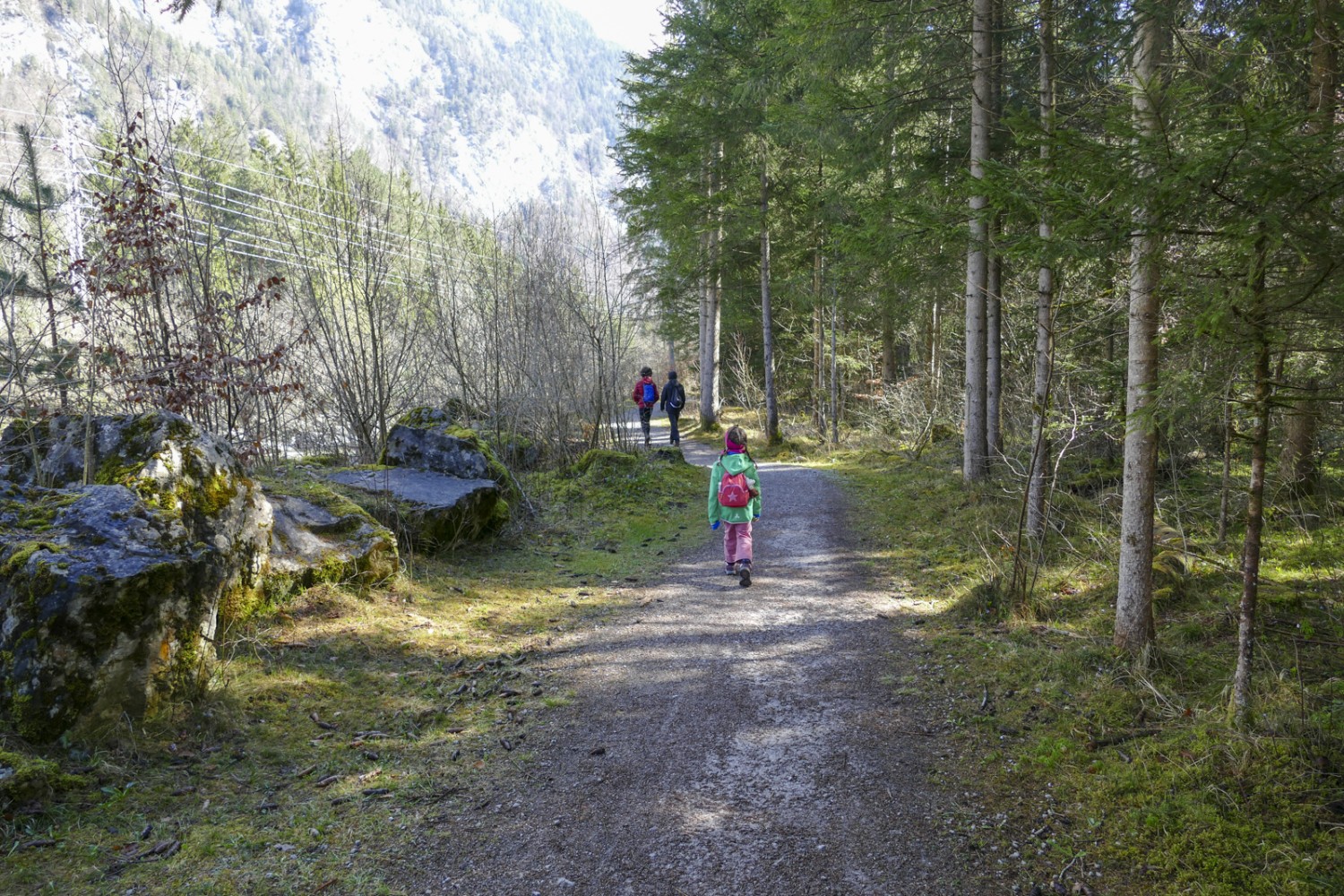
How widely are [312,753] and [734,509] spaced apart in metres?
4.89

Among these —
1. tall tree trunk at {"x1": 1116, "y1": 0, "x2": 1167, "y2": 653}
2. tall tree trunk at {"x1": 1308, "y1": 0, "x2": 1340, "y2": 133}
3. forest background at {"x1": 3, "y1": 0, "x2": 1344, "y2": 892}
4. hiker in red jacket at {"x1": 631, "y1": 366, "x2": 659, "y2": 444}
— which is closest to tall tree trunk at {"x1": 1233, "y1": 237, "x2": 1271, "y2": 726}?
forest background at {"x1": 3, "y1": 0, "x2": 1344, "y2": 892}

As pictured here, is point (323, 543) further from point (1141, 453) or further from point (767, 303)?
point (767, 303)

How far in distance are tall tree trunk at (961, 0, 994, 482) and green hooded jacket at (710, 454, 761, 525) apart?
3.77 meters

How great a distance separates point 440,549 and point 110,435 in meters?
3.55

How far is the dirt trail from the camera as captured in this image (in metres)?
3.38

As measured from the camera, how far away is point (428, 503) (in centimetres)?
823

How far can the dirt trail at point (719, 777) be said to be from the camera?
338cm

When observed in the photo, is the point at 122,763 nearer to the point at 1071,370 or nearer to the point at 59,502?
the point at 59,502

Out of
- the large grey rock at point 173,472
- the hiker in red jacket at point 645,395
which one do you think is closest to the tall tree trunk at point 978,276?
the hiker in red jacket at point 645,395

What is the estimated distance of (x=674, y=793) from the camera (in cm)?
403

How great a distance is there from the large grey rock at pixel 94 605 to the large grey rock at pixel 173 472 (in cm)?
35

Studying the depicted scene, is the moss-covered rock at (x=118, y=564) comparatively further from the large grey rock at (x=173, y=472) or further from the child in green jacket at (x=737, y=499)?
the child in green jacket at (x=737, y=499)

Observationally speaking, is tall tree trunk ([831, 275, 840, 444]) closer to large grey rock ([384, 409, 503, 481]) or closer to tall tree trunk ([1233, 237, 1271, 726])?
large grey rock ([384, 409, 503, 481])

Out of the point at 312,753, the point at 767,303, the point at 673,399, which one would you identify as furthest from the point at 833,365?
the point at 312,753
